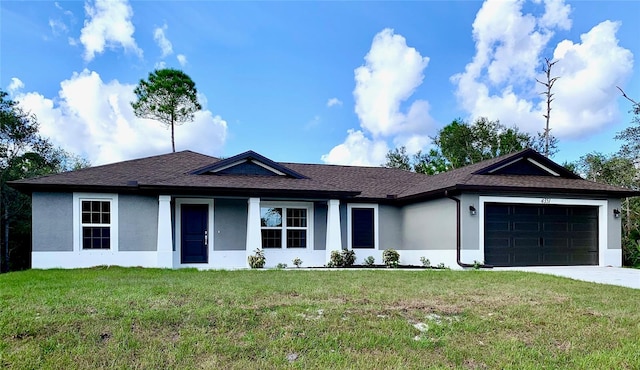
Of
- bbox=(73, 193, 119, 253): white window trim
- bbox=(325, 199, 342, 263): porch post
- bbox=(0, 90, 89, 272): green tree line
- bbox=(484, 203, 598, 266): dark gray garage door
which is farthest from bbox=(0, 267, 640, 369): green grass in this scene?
bbox=(0, 90, 89, 272): green tree line

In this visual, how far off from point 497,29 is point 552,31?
18.1 ft

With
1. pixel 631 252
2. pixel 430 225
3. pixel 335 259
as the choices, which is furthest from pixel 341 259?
pixel 631 252

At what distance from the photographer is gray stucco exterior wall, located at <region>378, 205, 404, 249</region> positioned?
646 inches

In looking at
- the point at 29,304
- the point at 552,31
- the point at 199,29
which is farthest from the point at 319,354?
the point at 552,31

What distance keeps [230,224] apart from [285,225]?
183cm

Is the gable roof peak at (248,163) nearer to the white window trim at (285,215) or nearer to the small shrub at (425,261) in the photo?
the white window trim at (285,215)

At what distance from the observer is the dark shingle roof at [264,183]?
13.3 metres

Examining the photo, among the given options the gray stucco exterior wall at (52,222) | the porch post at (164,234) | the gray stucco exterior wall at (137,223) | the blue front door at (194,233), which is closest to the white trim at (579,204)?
the blue front door at (194,233)

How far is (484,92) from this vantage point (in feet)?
88.9

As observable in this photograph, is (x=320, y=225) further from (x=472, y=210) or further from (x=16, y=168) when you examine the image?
(x=16, y=168)

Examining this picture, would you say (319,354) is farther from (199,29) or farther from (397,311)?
(199,29)

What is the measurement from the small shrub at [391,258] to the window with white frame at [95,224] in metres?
8.87

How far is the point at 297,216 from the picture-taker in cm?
1535

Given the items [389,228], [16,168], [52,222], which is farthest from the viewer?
[16,168]
